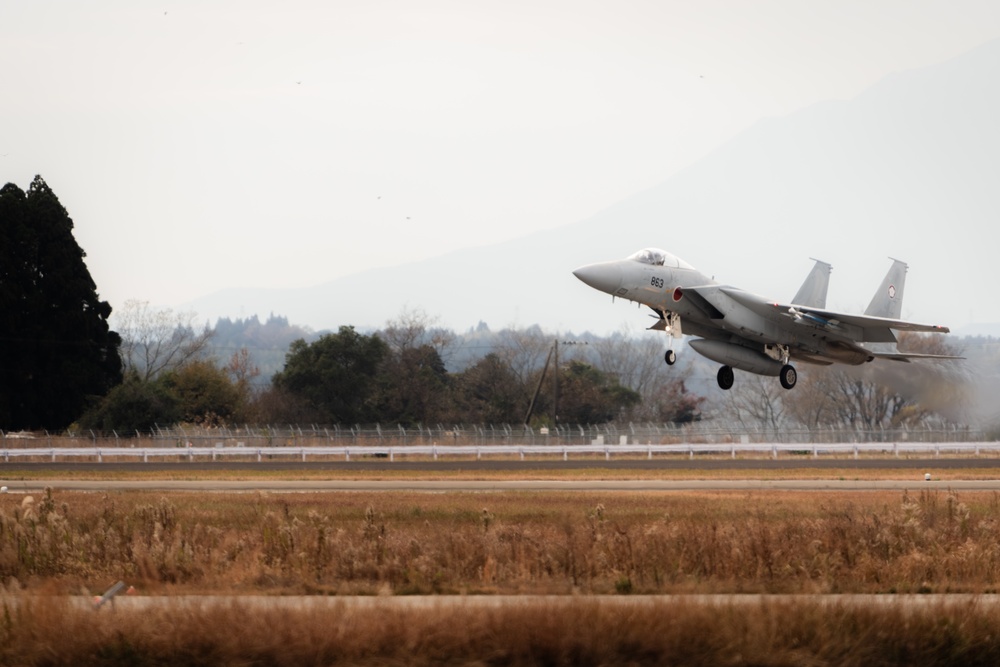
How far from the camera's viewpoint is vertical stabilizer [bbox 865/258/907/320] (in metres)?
33.6

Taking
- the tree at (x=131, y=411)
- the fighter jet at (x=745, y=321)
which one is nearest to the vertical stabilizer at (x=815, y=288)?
the fighter jet at (x=745, y=321)

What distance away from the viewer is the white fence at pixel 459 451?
165 feet

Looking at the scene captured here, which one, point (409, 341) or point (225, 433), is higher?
point (409, 341)

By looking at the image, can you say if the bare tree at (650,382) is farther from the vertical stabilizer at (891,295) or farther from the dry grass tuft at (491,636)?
the dry grass tuft at (491,636)

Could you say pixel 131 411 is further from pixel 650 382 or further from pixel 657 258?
pixel 650 382

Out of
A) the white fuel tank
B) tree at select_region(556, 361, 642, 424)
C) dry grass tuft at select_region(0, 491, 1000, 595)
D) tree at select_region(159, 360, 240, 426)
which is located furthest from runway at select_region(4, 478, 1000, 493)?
tree at select_region(556, 361, 642, 424)

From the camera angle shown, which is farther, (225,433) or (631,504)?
(225,433)

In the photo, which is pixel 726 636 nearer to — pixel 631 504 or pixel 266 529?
pixel 266 529

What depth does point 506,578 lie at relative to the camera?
52.2 feet

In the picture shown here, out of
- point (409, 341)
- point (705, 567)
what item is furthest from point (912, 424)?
point (705, 567)

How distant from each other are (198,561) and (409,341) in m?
73.3

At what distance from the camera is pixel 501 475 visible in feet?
133

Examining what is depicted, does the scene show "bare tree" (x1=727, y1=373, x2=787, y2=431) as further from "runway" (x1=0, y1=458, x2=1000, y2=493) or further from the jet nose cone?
the jet nose cone

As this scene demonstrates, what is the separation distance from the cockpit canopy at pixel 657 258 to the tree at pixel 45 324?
41.2 metres
